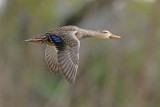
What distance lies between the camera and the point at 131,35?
79.9ft

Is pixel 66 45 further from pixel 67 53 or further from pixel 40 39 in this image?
pixel 40 39

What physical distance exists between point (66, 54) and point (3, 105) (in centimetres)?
1308

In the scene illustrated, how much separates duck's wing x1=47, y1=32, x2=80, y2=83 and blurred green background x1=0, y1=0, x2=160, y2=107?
1136cm

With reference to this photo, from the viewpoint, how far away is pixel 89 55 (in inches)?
900

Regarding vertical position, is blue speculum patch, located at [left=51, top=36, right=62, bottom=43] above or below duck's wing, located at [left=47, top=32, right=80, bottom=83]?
above

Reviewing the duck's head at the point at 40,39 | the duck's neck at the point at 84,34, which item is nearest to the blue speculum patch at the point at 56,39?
the duck's head at the point at 40,39

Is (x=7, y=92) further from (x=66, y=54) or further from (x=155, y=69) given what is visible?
(x=66, y=54)

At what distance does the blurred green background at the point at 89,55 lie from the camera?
73.7 feet

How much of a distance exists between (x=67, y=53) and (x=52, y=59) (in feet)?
4.47

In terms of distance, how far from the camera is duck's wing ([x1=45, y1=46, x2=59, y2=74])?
1160 cm

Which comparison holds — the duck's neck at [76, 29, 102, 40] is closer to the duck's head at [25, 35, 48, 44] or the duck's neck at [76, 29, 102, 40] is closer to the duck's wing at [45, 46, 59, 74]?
the duck's head at [25, 35, 48, 44]

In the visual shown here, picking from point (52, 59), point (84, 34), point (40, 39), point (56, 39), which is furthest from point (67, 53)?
Result: point (52, 59)

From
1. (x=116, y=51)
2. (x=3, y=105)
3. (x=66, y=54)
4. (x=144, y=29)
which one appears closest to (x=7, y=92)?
(x=3, y=105)

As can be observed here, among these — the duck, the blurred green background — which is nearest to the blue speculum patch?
the duck
